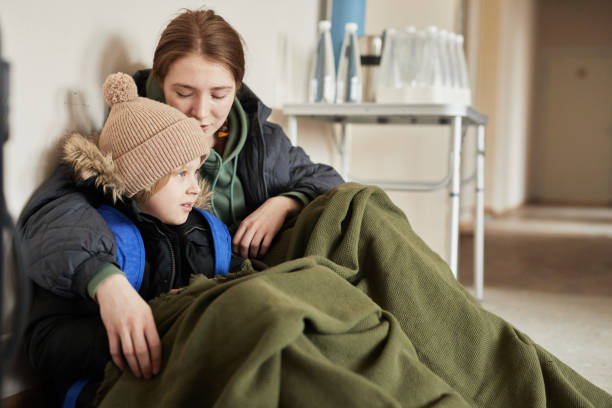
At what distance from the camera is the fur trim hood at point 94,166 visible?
1046mm

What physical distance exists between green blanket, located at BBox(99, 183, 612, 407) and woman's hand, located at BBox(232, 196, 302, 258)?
0.08 feet

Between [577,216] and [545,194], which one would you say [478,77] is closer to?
[577,216]

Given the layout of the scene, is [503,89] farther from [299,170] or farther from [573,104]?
[299,170]

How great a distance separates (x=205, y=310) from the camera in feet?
2.78

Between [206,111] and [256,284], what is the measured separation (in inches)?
21.5

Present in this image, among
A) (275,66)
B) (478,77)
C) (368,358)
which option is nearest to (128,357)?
(368,358)

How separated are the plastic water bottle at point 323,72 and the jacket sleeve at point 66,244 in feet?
3.73

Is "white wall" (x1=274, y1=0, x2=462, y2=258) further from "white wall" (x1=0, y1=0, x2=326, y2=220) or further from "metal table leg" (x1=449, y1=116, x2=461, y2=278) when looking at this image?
"white wall" (x1=0, y1=0, x2=326, y2=220)

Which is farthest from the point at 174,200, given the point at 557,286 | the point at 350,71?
the point at 557,286

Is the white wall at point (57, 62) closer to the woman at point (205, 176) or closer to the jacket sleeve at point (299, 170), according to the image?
the woman at point (205, 176)

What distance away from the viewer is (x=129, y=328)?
90cm

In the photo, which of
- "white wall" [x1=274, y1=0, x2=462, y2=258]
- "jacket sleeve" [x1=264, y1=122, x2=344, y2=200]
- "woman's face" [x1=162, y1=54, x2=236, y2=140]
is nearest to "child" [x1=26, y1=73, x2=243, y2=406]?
"woman's face" [x1=162, y1=54, x2=236, y2=140]

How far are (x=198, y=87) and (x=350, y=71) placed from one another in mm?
864

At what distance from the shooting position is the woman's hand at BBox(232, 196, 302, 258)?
1.25 meters
